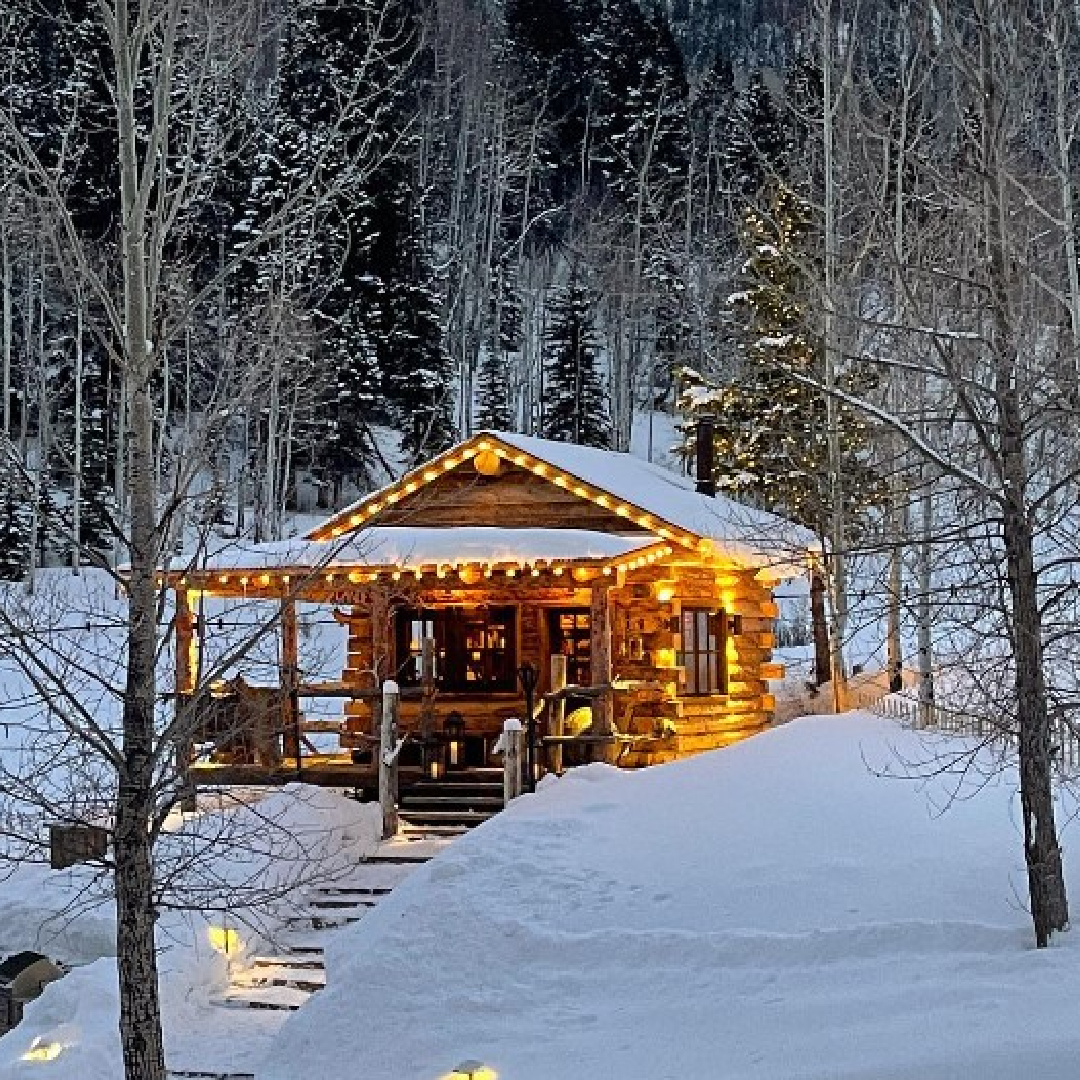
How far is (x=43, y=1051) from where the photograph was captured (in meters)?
11.0

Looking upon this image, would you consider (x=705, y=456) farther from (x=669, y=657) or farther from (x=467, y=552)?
(x=467, y=552)

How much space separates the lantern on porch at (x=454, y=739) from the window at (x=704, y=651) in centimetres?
377

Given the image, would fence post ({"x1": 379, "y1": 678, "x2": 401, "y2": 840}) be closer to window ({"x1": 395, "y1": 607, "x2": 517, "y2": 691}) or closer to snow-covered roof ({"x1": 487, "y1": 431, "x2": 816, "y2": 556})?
window ({"x1": 395, "y1": 607, "x2": 517, "y2": 691})

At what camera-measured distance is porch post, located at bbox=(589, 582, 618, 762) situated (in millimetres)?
17344

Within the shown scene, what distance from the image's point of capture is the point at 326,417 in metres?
36.6

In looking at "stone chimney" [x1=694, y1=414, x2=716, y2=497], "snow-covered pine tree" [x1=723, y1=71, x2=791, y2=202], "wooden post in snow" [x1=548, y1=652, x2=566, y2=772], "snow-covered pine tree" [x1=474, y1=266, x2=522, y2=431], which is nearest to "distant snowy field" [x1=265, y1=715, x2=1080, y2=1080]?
"wooden post in snow" [x1=548, y1=652, x2=566, y2=772]

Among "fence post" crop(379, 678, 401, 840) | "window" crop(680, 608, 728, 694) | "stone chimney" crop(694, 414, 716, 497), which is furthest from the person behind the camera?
"stone chimney" crop(694, 414, 716, 497)

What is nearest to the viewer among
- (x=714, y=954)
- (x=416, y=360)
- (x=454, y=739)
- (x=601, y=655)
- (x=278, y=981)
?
(x=714, y=954)

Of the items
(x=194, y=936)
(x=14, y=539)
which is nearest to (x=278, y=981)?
(x=194, y=936)

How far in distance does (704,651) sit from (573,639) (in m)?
2.15

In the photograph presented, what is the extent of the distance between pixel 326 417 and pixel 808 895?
28.2m

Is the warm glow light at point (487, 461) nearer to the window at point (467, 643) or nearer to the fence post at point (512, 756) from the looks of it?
the window at point (467, 643)

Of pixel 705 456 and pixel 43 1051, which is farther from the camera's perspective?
pixel 705 456

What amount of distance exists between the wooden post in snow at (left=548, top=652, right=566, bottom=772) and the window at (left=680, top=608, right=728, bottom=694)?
3.28 m
